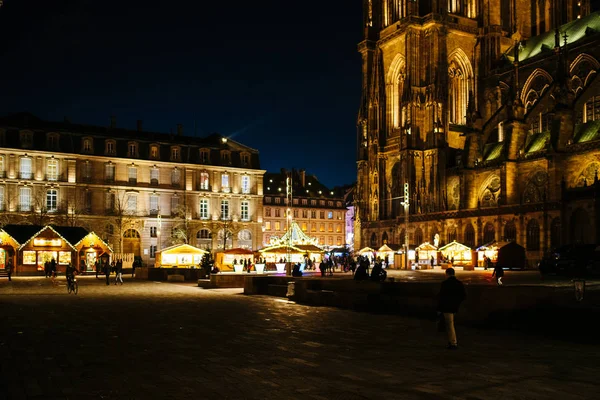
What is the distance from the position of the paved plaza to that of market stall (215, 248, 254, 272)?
32896 millimetres

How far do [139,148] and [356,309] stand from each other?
5592 centimetres

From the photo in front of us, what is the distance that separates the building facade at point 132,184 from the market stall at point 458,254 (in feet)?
82.8

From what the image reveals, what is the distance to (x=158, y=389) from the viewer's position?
8.00 metres

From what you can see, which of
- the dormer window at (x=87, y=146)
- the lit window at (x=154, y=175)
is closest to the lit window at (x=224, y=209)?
the lit window at (x=154, y=175)

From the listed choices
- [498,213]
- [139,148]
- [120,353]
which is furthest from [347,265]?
[120,353]

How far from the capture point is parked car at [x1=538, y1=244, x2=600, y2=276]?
106 ft

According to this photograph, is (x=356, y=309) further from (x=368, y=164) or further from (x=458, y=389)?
(x=368, y=164)

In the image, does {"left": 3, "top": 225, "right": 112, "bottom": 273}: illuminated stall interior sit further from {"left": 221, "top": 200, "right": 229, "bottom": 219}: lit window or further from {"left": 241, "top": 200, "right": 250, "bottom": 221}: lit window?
{"left": 241, "top": 200, "right": 250, "bottom": 221}: lit window

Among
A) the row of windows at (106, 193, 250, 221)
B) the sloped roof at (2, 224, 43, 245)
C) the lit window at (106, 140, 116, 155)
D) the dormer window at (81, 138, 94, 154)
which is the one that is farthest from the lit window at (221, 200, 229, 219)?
the sloped roof at (2, 224, 43, 245)

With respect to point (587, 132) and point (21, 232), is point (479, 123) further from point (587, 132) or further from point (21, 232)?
point (21, 232)

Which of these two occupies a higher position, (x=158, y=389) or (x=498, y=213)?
(x=498, y=213)

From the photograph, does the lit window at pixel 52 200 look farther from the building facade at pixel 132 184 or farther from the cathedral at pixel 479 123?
the cathedral at pixel 479 123

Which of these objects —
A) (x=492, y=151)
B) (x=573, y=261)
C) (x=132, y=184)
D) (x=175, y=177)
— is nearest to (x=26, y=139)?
(x=132, y=184)

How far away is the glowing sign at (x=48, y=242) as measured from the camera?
47509 mm
